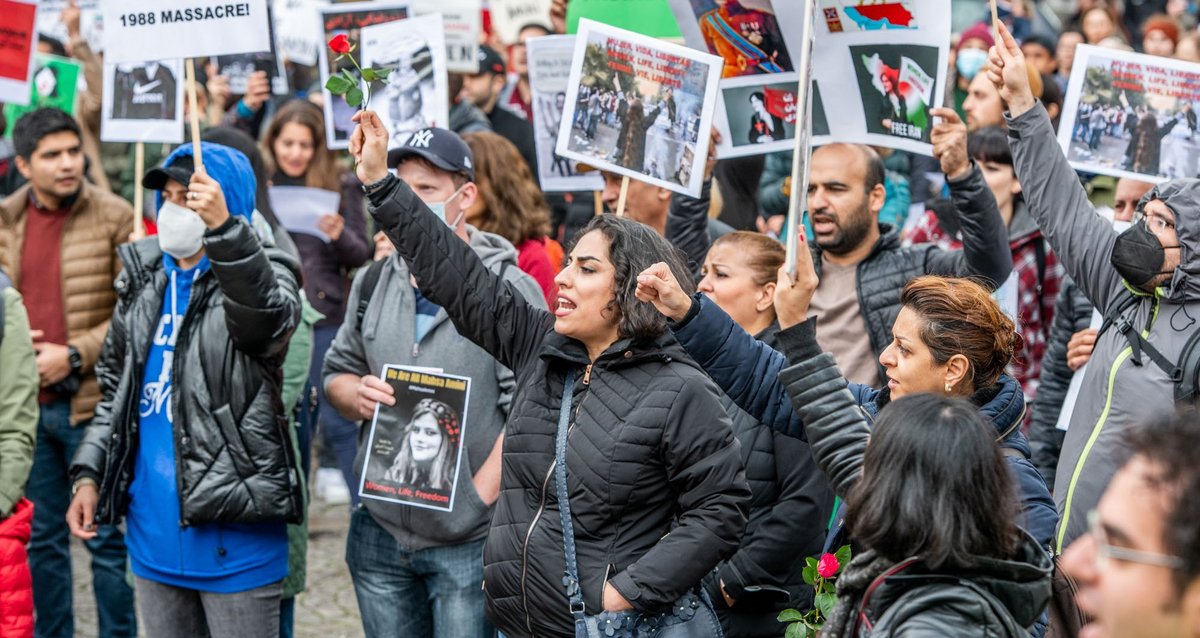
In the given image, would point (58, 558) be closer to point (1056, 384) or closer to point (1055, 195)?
point (1056, 384)

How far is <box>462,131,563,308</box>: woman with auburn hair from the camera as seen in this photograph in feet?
18.2

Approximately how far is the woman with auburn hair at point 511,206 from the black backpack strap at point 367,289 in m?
0.65

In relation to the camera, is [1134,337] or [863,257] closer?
[1134,337]

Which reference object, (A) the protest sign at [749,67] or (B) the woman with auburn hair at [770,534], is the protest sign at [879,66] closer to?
(A) the protest sign at [749,67]

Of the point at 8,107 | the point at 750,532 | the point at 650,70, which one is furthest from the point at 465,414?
the point at 8,107

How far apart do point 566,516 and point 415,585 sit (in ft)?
4.31

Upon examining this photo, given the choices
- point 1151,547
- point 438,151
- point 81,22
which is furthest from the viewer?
point 81,22

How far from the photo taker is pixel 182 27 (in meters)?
5.07

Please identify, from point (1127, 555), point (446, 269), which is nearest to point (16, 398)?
point (446, 269)

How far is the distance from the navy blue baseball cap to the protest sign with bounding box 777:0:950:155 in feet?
4.08

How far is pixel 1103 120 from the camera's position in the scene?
508 centimetres

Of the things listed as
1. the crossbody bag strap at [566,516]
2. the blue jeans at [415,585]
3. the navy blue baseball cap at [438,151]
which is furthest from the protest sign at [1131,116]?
the blue jeans at [415,585]

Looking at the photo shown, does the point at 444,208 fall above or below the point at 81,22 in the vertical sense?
below

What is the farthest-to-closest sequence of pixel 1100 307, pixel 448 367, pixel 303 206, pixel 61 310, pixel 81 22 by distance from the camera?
pixel 81 22 → pixel 303 206 → pixel 61 310 → pixel 448 367 → pixel 1100 307
